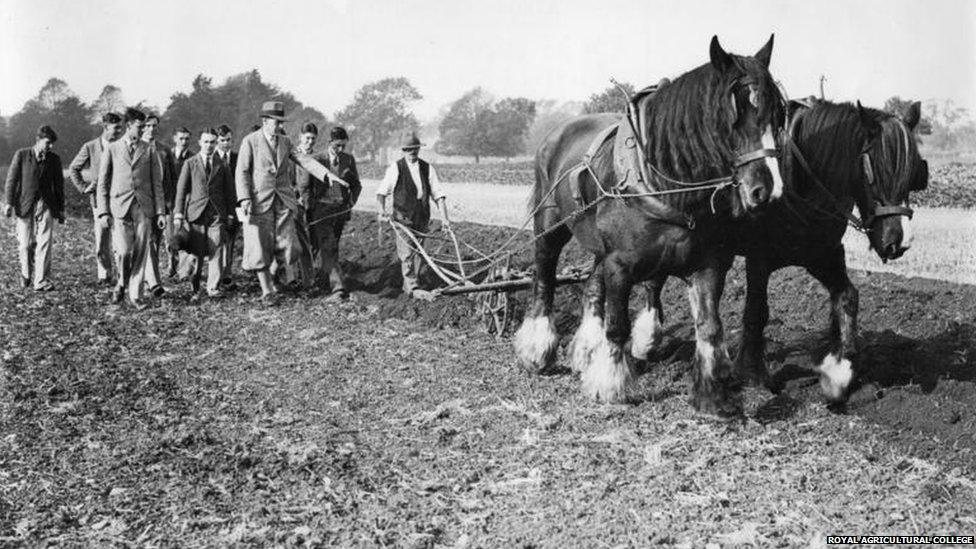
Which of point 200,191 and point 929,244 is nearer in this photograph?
point 200,191

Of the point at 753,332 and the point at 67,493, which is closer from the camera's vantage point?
the point at 67,493

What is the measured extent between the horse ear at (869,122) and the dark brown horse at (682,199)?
75 centimetres

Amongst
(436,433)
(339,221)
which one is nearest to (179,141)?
(339,221)

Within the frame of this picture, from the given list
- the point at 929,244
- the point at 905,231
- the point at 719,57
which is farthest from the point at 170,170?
the point at 929,244

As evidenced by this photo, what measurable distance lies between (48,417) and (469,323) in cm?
402

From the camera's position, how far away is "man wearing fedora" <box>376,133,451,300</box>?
959cm

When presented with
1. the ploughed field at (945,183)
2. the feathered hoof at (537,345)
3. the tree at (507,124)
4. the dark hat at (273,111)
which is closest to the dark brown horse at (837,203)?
the feathered hoof at (537,345)

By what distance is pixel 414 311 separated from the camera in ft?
31.0

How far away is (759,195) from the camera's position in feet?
16.8

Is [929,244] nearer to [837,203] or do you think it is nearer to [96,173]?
[837,203]

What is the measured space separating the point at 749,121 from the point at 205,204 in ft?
24.6

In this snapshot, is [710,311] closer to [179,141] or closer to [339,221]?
[339,221]

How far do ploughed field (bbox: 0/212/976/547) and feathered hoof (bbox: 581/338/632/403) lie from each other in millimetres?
110

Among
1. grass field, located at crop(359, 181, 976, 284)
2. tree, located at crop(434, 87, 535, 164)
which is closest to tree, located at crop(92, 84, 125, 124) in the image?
grass field, located at crop(359, 181, 976, 284)
